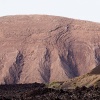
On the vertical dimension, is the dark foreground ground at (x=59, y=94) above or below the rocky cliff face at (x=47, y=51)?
above

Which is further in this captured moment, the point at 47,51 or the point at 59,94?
the point at 47,51

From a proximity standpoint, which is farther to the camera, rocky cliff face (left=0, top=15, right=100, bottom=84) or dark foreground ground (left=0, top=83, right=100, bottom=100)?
rocky cliff face (left=0, top=15, right=100, bottom=84)

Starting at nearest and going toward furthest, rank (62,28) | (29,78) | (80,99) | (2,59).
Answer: (80,99) < (29,78) < (2,59) < (62,28)

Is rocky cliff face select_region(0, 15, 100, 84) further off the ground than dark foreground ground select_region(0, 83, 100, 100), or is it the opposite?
dark foreground ground select_region(0, 83, 100, 100)

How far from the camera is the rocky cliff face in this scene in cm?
13025

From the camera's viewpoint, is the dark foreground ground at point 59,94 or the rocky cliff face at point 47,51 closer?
the dark foreground ground at point 59,94

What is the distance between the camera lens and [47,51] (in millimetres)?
136125

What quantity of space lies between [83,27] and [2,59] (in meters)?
30.3

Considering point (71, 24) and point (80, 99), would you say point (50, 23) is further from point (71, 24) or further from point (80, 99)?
point (80, 99)

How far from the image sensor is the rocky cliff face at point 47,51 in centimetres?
13025

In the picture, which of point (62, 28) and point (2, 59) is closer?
point (2, 59)

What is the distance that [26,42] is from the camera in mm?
140500

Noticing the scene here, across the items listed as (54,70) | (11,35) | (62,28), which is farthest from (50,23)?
(54,70)

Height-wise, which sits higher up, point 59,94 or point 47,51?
point 59,94
